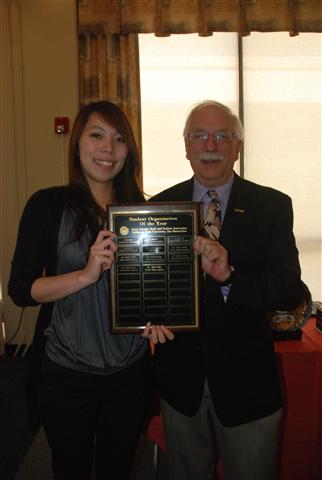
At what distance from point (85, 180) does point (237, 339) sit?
889mm

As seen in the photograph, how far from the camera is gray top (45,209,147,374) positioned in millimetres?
1492

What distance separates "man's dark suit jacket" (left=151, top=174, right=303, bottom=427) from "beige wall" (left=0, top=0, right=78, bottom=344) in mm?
3277

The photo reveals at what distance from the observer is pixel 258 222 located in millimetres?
1583

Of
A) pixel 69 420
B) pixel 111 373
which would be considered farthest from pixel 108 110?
pixel 69 420

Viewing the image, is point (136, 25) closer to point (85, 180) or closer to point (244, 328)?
point (85, 180)

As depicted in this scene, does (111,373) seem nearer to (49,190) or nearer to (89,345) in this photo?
(89,345)

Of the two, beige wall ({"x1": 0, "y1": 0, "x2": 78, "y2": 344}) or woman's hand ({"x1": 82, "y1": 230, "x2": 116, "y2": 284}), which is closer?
woman's hand ({"x1": 82, "y1": 230, "x2": 116, "y2": 284})

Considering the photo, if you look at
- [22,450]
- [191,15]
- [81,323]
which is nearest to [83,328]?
[81,323]

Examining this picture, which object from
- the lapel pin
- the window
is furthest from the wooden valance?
the lapel pin

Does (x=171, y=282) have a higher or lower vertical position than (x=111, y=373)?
higher

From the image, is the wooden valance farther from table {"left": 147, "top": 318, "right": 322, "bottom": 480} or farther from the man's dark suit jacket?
table {"left": 147, "top": 318, "right": 322, "bottom": 480}

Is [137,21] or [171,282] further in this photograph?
[137,21]

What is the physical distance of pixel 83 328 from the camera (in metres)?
1.51

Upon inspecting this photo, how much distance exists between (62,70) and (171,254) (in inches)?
141
